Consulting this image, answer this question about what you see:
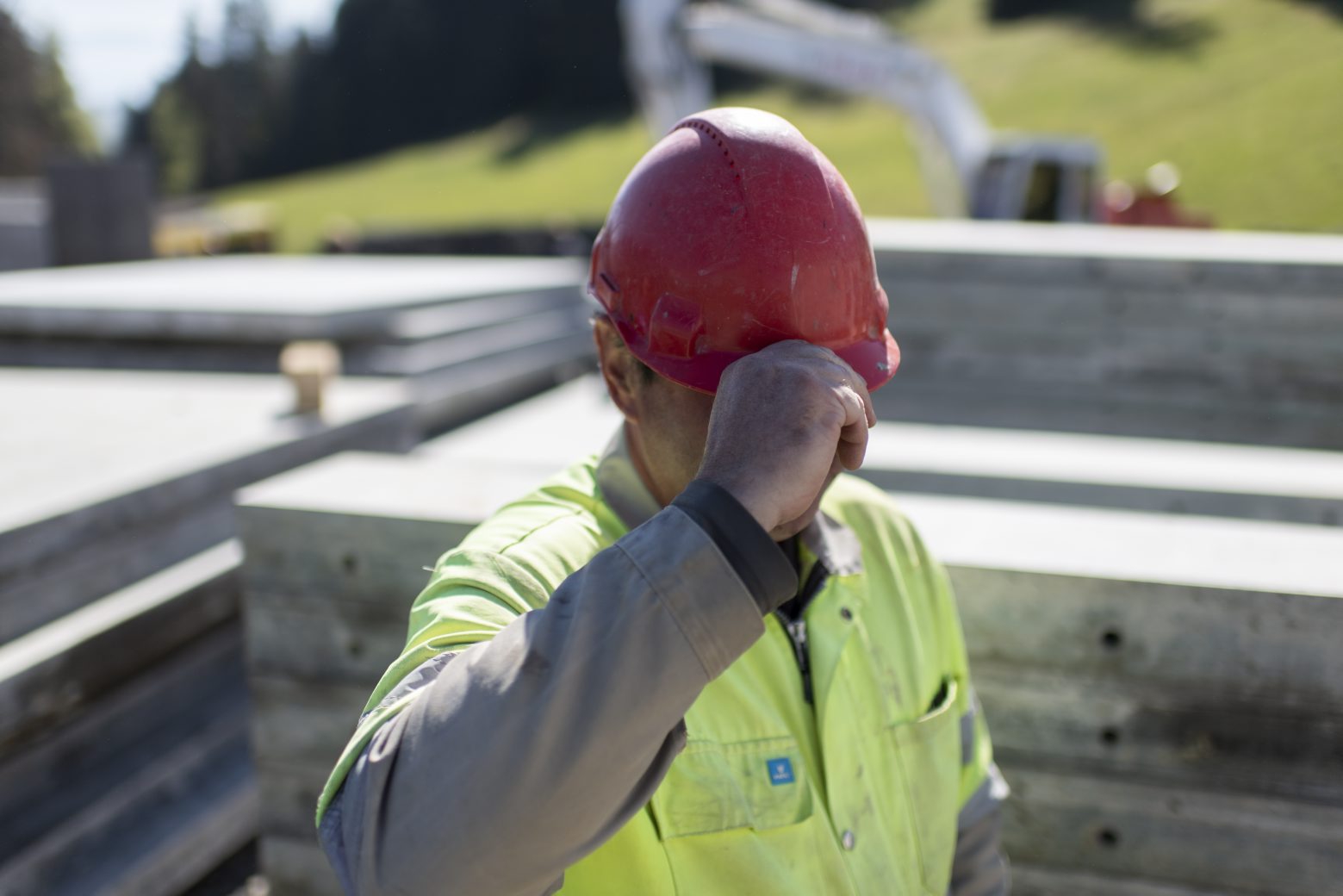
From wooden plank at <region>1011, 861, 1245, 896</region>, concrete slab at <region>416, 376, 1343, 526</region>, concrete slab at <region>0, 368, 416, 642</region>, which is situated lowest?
wooden plank at <region>1011, 861, 1245, 896</region>

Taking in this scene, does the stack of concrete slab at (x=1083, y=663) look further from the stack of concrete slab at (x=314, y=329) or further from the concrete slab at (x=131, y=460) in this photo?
the stack of concrete slab at (x=314, y=329)

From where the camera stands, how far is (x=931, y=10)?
54.0 meters

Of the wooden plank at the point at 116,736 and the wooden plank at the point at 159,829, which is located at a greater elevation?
the wooden plank at the point at 116,736

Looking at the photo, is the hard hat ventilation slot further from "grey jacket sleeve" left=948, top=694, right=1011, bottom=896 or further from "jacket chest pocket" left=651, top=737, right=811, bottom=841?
"grey jacket sleeve" left=948, top=694, right=1011, bottom=896

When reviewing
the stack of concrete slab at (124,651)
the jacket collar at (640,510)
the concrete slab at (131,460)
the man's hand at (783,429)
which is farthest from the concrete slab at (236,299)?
the man's hand at (783,429)

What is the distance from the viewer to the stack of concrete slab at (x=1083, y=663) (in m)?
2.12

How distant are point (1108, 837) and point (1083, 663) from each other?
39 cm

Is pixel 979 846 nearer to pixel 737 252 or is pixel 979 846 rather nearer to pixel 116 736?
pixel 737 252

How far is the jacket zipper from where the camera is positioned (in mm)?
1698

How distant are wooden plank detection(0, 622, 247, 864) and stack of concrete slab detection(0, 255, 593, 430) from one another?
216cm

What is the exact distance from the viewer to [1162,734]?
220 centimetres

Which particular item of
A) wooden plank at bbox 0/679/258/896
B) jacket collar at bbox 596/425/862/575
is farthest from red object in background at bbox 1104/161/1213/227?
jacket collar at bbox 596/425/862/575

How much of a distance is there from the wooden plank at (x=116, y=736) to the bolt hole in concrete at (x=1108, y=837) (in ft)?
9.27

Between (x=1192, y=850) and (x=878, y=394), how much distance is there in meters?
3.22
